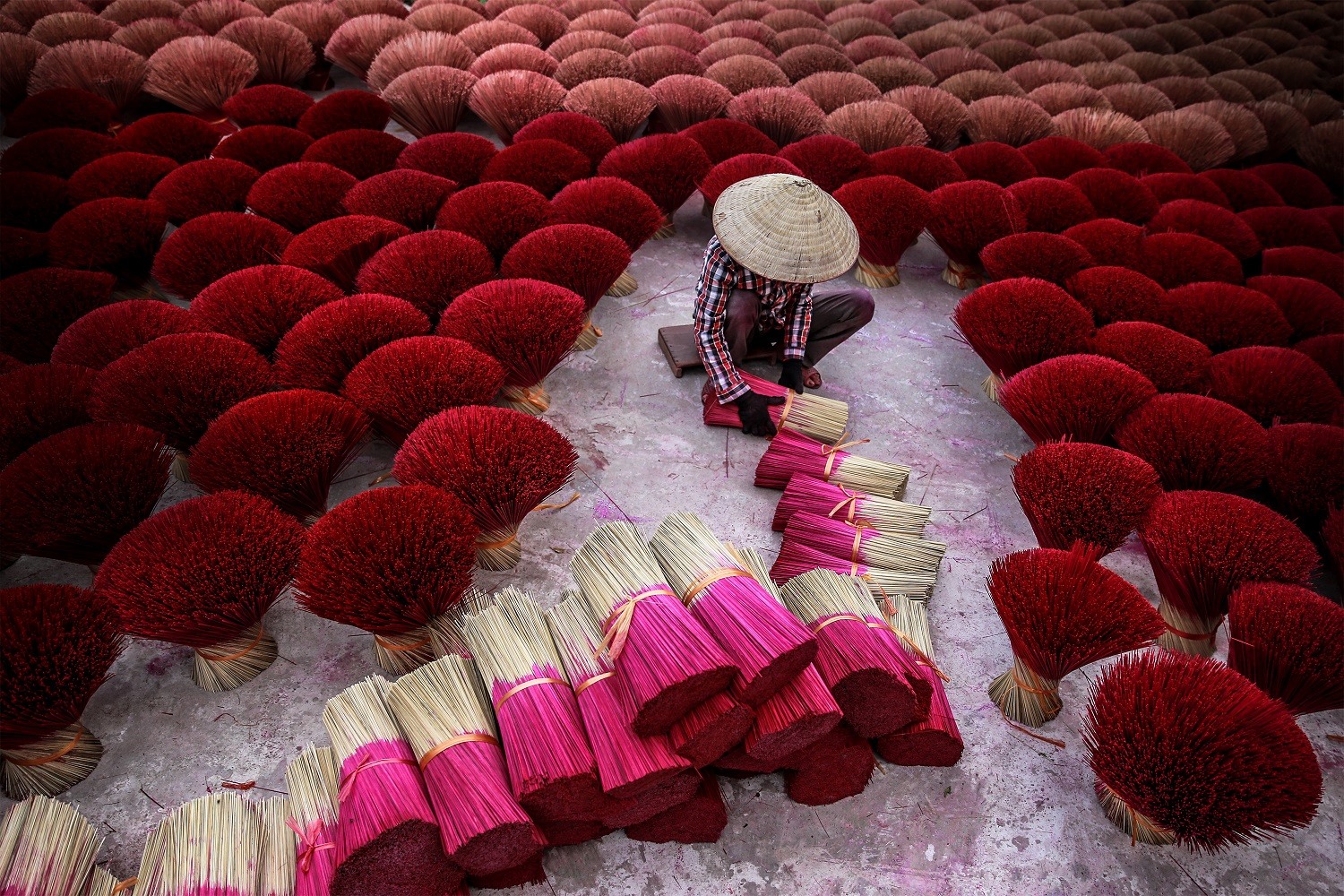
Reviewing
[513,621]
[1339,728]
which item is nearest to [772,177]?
[513,621]

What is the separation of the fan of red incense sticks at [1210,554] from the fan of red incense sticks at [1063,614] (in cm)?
24

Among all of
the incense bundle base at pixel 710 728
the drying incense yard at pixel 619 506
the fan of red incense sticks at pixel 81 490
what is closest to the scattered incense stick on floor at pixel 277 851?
the drying incense yard at pixel 619 506

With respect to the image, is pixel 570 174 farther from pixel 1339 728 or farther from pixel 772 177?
pixel 1339 728

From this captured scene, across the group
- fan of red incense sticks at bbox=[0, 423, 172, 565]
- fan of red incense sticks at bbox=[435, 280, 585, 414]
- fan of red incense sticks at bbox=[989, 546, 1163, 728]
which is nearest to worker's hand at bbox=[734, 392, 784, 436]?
fan of red incense sticks at bbox=[435, 280, 585, 414]

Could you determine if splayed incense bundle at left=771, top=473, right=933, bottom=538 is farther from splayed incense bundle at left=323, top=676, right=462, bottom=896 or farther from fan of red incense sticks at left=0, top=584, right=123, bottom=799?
fan of red incense sticks at left=0, top=584, right=123, bottom=799

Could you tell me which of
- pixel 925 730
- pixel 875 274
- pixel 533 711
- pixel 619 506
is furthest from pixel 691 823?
pixel 875 274

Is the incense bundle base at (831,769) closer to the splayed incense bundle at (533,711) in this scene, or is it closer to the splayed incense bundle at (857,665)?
the splayed incense bundle at (857,665)

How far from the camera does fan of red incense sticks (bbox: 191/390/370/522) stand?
6.97 feet

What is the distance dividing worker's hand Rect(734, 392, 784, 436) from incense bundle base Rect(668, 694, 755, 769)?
1338 mm

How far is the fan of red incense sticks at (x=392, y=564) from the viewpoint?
71.8 inches

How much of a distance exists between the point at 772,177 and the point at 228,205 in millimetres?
2250

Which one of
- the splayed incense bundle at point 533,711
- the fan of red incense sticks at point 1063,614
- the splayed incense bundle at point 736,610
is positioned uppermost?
the splayed incense bundle at point 736,610

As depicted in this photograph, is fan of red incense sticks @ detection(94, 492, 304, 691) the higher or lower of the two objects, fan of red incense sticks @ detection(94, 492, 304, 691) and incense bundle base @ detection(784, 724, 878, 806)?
the higher

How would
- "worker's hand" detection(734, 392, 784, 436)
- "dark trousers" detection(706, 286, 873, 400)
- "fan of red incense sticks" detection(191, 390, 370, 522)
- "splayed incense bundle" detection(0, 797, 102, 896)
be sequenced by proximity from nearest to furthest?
"splayed incense bundle" detection(0, 797, 102, 896) < "fan of red incense sticks" detection(191, 390, 370, 522) < "worker's hand" detection(734, 392, 784, 436) < "dark trousers" detection(706, 286, 873, 400)
